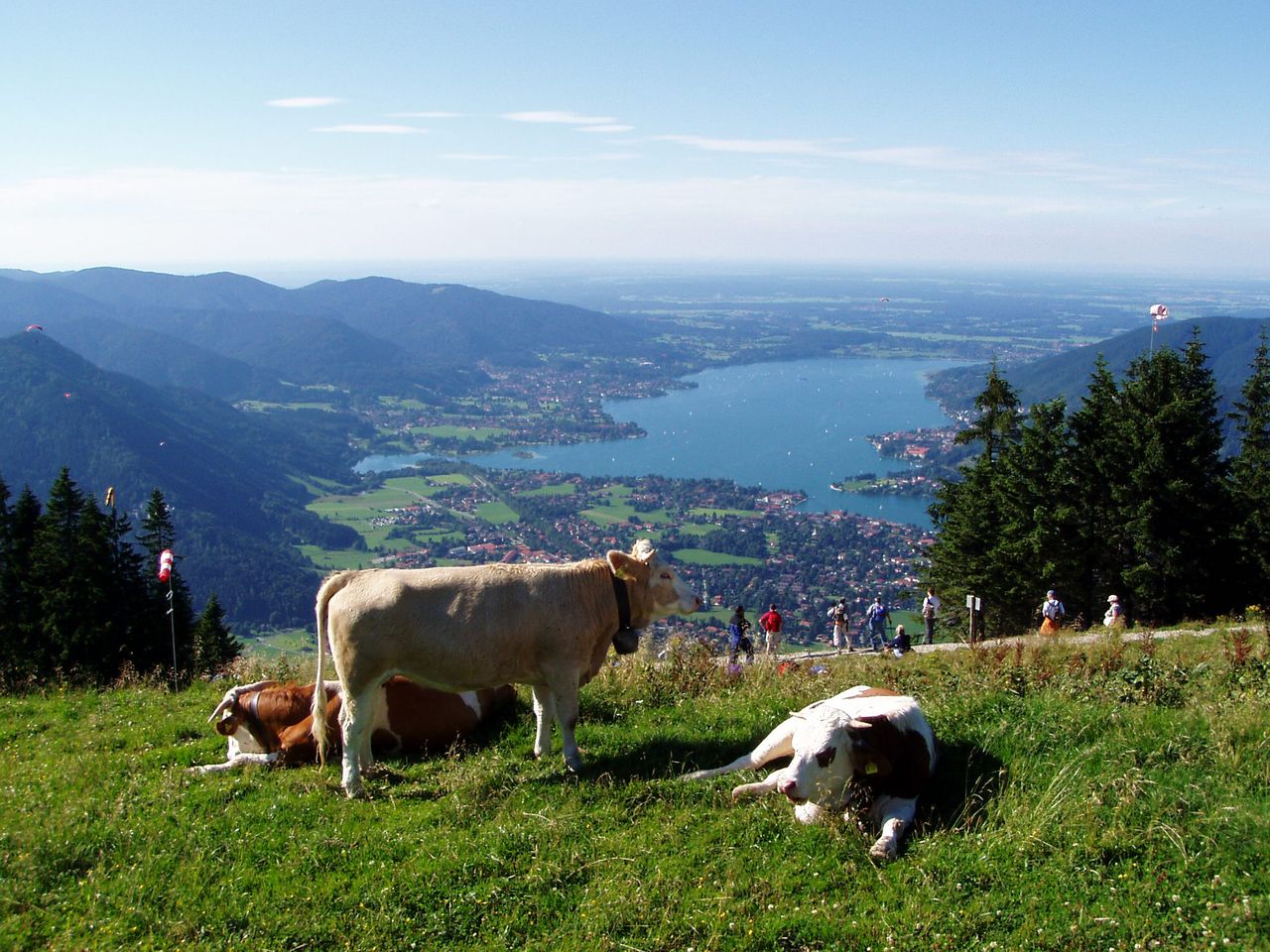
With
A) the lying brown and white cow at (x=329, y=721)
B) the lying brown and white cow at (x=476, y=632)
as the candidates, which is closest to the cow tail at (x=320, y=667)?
the lying brown and white cow at (x=476, y=632)

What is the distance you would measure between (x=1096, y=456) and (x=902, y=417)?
463 ft

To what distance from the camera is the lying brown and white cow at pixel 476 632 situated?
7922mm

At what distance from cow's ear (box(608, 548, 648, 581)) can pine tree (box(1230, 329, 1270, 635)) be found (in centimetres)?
2292

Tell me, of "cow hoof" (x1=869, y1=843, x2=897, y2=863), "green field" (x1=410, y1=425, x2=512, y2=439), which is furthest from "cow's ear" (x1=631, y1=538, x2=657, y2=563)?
"green field" (x1=410, y1=425, x2=512, y2=439)

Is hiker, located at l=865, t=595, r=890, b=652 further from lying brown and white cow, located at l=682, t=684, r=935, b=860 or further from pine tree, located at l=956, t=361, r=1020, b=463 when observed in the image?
pine tree, located at l=956, t=361, r=1020, b=463

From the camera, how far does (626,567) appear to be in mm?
8852

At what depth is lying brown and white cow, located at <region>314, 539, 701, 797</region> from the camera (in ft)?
26.0

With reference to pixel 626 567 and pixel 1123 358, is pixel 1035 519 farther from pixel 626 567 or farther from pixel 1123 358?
pixel 1123 358

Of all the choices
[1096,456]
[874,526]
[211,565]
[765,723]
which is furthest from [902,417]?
[765,723]

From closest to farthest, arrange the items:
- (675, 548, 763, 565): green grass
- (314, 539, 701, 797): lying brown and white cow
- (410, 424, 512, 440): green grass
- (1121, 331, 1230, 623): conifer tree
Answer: (314, 539, 701, 797): lying brown and white cow → (1121, 331, 1230, 623): conifer tree → (675, 548, 763, 565): green grass → (410, 424, 512, 440): green grass

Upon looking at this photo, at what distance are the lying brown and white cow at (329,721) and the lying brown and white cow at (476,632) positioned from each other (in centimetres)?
44

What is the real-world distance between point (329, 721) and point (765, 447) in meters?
144

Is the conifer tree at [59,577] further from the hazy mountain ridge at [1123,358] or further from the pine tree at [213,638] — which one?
the hazy mountain ridge at [1123,358]

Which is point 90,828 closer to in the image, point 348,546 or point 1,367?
point 348,546
